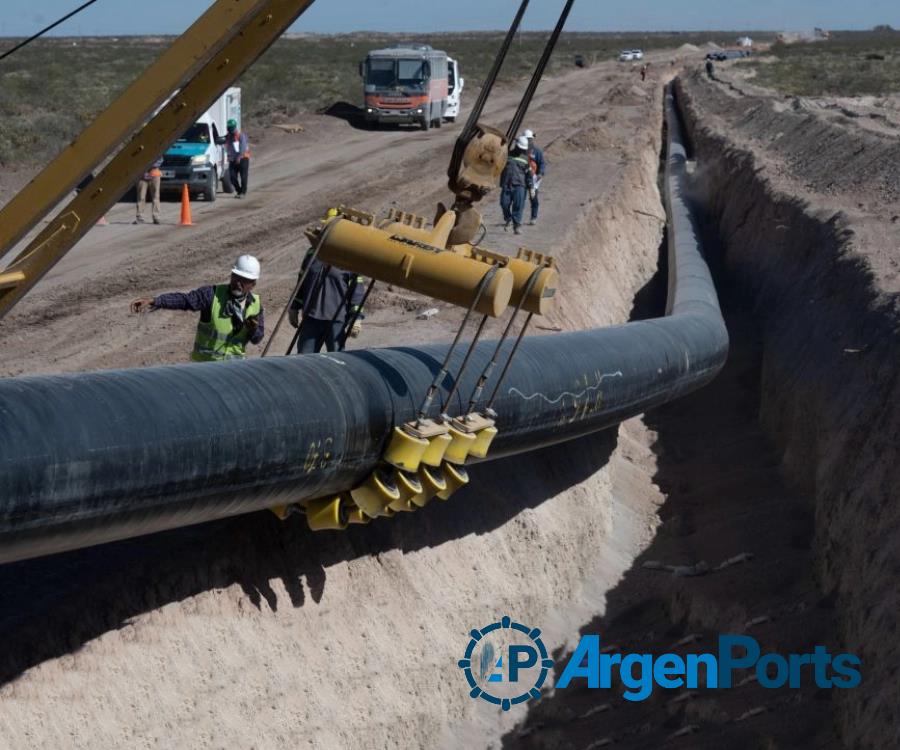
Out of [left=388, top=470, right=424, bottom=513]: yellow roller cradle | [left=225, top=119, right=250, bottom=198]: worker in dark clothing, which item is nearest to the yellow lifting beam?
[left=388, top=470, right=424, bottom=513]: yellow roller cradle

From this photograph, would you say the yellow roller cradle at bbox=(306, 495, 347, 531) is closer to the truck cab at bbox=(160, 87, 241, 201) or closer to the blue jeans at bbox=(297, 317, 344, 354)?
the blue jeans at bbox=(297, 317, 344, 354)

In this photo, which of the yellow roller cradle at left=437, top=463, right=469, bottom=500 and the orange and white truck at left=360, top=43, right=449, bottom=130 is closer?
the yellow roller cradle at left=437, top=463, right=469, bottom=500

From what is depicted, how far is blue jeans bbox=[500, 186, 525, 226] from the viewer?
2169 cm

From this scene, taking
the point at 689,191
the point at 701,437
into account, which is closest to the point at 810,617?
the point at 701,437

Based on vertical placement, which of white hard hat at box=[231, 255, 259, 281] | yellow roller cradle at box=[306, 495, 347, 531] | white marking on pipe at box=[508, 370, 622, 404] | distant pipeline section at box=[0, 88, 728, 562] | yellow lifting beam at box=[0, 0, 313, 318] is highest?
yellow lifting beam at box=[0, 0, 313, 318]

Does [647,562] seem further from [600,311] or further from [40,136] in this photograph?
[40,136]

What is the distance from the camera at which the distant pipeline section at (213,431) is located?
6.44 metres

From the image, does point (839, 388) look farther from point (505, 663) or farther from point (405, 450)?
point (405, 450)

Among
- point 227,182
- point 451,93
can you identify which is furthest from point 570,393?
point 451,93

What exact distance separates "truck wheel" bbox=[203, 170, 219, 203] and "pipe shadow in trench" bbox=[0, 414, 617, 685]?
18973 millimetres

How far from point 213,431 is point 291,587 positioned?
2.21m

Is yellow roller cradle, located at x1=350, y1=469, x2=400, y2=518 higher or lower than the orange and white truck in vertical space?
higher

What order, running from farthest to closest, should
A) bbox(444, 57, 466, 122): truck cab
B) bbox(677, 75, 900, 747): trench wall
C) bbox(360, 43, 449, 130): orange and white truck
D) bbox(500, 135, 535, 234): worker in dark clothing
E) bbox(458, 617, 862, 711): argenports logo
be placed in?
bbox(444, 57, 466, 122): truck cab
bbox(360, 43, 449, 130): orange and white truck
bbox(500, 135, 535, 234): worker in dark clothing
bbox(458, 617, 862, 711): argenports logo
bbox(677, 75, 900, 747): trench wall

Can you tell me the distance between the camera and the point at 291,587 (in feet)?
30.0
